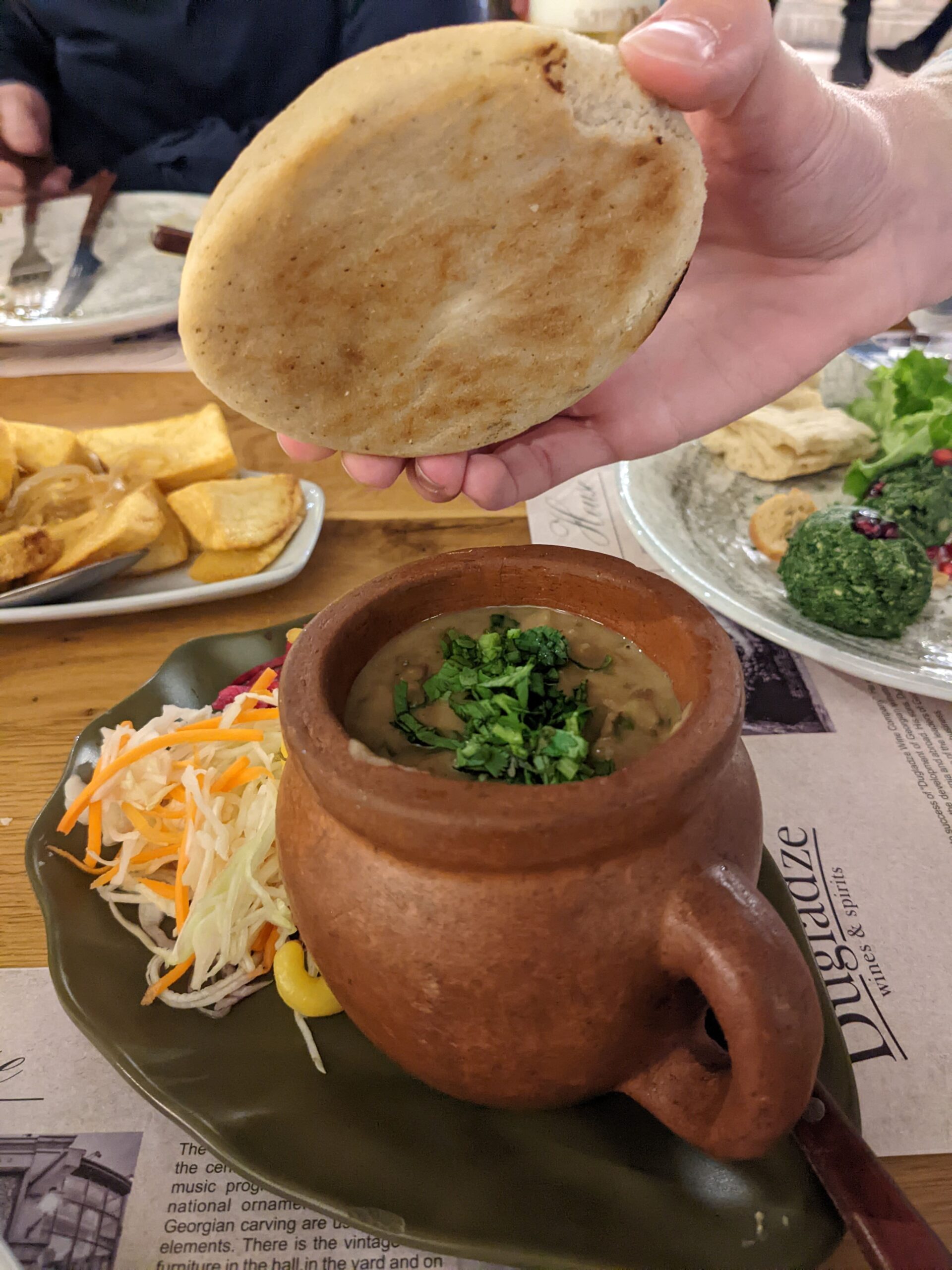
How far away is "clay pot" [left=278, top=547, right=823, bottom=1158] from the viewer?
0.74 meters

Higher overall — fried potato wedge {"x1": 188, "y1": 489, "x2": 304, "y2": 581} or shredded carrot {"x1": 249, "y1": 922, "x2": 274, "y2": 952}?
shredded carrot {"x1": 249, "y1": 922, "x2": 274, "y2": 952}

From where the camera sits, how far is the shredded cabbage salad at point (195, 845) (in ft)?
3.65

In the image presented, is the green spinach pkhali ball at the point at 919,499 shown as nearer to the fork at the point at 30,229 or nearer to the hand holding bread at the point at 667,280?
the hand holding bread at the point at 667,280

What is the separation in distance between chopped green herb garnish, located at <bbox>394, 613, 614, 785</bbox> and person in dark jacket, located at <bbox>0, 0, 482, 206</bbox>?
3738 millimetres

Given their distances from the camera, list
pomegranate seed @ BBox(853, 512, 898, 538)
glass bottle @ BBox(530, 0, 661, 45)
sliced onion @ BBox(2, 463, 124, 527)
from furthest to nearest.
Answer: glass bottle @ BBox(530, 0, 661, 45), sliced onion @ BBox(2, 463, 124, 527), pomegranate seed @ BBox(853, 512, 898, 538)

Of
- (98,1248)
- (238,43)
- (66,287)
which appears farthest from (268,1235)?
(238,43)

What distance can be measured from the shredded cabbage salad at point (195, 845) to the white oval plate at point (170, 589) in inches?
16.7

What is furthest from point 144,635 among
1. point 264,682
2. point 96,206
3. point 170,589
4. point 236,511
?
point 96,206

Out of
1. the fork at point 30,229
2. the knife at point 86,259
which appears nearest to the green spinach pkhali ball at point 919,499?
the knife at point 86,259

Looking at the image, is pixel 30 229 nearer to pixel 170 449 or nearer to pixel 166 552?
pixel 170 449

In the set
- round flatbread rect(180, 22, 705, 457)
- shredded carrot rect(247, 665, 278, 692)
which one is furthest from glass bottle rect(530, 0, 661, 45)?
shredded carrot rect(247, 665, 278, 692)

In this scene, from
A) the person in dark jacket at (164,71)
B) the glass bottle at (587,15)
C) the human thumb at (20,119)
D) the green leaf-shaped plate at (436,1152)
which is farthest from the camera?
the person in dark jacket at (164,71)

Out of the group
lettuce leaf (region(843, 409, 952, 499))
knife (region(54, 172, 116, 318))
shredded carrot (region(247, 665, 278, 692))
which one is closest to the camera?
shredded carrot (region(247, 665, 278, 692))

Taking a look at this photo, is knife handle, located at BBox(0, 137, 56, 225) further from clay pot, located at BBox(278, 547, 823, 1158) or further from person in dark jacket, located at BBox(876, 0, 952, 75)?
person in dark jacket, located at BBox(876, 0, 952, 75)
